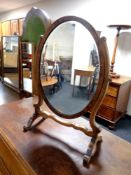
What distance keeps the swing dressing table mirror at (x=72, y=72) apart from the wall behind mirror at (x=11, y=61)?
2.86 m

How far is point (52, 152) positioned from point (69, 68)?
16.7 inches

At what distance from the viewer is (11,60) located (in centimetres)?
380

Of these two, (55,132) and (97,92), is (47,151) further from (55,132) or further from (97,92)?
(97,92)

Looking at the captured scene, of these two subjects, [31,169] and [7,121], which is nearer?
[31,169]

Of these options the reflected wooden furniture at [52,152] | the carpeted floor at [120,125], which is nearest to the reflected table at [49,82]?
the reflected wooden furniture at [52,152]

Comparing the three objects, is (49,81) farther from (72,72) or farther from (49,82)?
(72,72)

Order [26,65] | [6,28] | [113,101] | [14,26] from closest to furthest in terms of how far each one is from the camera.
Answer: [113,101]
[26,65]
[14,26]
[6,28]

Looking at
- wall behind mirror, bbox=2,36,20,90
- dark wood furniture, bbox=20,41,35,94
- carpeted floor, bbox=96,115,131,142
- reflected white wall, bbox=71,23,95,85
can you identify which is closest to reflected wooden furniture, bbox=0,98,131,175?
reflected white wall, bbox=71,23,95,85

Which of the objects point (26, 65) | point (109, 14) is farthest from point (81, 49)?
point (26, 65)

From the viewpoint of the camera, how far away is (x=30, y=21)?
0.93 m

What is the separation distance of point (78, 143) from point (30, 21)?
77 cm

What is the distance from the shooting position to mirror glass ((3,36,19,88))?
11.8 feet

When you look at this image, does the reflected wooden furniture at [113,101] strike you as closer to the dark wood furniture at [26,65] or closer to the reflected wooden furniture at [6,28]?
the dark wood furniture at [26,65]

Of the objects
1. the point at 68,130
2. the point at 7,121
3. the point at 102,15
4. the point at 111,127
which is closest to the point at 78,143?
the point at 68,130
